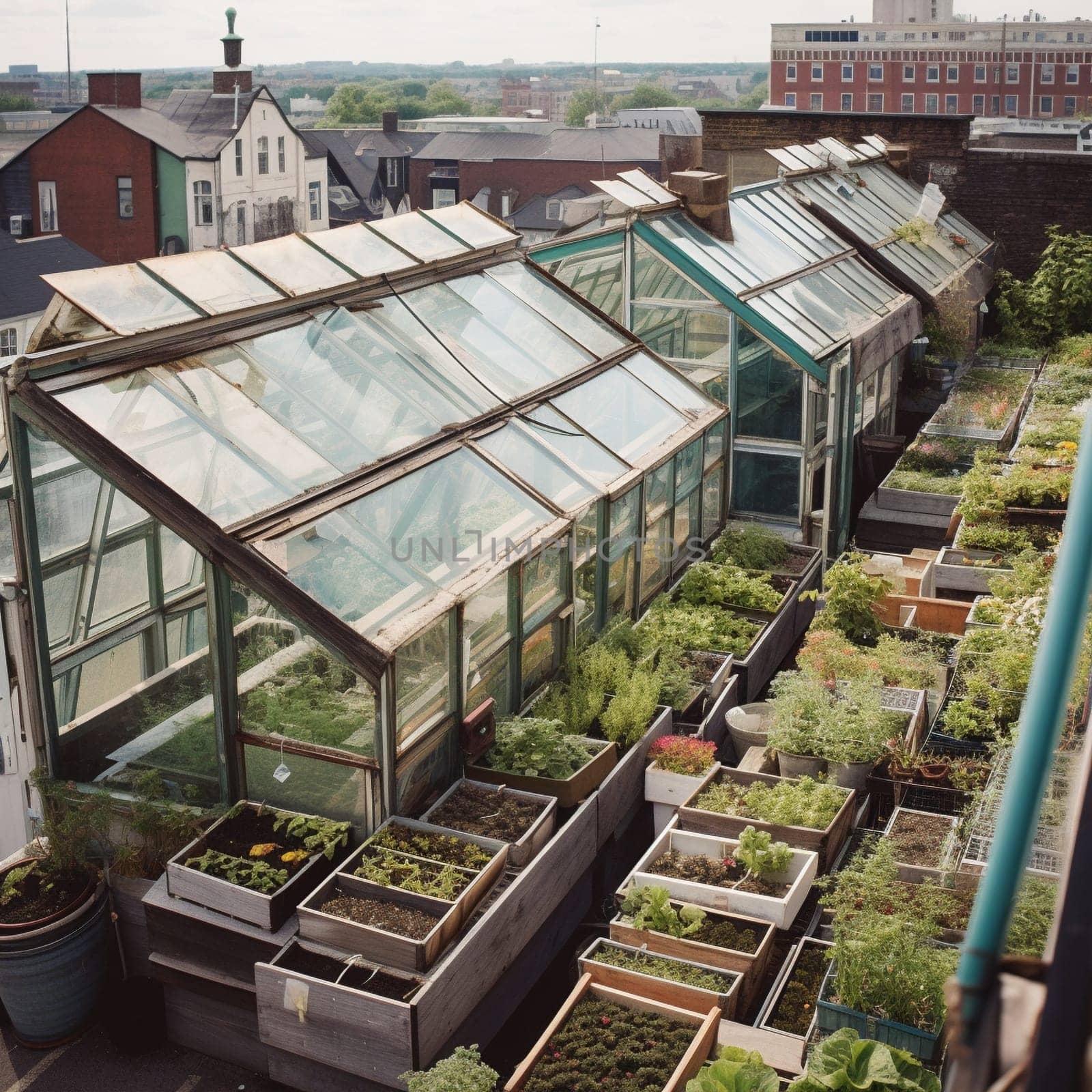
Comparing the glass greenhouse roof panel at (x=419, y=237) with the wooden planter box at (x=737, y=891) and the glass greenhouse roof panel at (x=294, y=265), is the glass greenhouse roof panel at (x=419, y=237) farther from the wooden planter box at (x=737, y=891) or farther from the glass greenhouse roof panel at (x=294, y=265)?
the wooden planter box at (x=737, y=891)

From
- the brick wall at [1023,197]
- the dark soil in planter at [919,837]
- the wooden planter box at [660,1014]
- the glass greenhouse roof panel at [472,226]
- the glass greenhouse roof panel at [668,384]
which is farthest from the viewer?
the brick wall at [1023,197]

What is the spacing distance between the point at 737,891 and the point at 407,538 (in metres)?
2.87

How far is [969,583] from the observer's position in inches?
452

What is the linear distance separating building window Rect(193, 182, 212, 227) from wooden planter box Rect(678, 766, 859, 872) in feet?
135

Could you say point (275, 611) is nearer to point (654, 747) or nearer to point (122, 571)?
point (122, 571)

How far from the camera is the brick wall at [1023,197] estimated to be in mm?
23547

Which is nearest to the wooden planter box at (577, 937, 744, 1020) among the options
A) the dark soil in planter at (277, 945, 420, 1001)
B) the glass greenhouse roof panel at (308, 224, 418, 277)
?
the dark soil in planter at (277, 945, 420, 1001)

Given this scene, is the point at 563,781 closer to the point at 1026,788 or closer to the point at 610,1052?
the point at 610,1052

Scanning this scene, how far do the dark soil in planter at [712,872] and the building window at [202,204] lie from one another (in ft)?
136

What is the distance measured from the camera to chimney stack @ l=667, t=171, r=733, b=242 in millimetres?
14289

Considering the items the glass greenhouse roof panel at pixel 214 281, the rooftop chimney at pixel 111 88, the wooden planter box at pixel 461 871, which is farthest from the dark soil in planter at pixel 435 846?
the rooftop chimney at pixel 111 88

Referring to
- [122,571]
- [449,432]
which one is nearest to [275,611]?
[122,571]

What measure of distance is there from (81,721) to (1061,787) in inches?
269

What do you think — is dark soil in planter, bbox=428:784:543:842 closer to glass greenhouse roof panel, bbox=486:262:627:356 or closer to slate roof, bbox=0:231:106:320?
glass greenhouse roof panel, bbox=486:262:627:356
